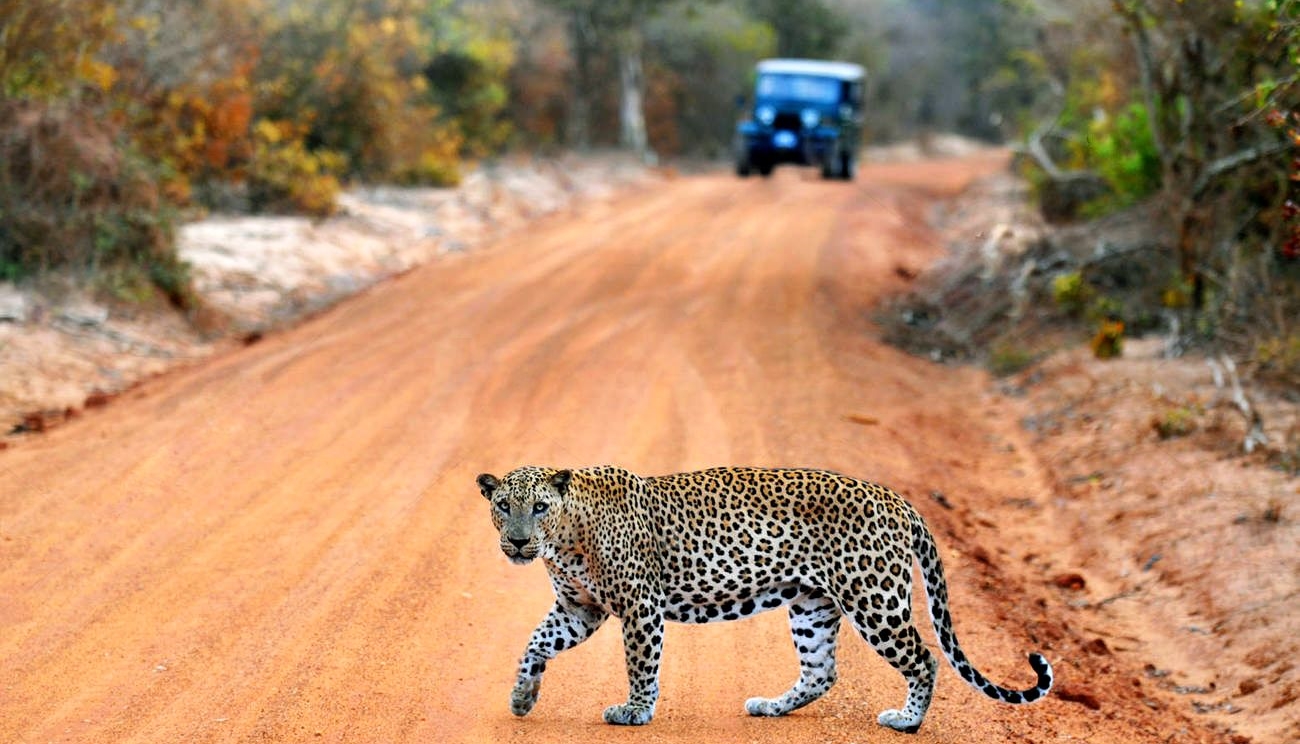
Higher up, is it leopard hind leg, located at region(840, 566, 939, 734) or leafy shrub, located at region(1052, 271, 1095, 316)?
leopard hind leg, located at region(840, 566, 939, 734)

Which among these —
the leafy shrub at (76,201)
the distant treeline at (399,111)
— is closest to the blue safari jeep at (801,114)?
the distant treeline at (399,111)

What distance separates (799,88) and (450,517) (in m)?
26.3

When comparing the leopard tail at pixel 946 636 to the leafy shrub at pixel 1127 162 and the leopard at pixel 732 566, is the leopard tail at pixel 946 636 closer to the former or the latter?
the leopard at pixel 732 566

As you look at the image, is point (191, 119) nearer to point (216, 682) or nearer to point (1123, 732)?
point (216, 682)

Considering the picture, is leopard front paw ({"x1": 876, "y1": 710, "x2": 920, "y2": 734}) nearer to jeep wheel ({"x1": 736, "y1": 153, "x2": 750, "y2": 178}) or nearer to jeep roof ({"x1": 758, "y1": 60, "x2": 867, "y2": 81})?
jeep roof ({"x1": 758, "y1": 60, "x2": 867, "y2": 81})

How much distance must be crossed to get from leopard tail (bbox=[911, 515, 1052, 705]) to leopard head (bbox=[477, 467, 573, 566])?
1.90 meters

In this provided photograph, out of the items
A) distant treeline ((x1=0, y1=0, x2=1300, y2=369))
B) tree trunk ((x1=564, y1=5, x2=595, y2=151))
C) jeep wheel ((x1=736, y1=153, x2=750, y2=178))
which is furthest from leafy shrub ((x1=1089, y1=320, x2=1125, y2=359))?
tree trunk ((x1=564, y1=5, x2=595, y2=151))

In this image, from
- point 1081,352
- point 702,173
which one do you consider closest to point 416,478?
point 1081,352

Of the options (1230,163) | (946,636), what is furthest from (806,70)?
(946,636)

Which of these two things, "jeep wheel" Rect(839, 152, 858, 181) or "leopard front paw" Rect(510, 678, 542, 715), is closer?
"leopard front paw" Rect(510, 678, 542, 715)

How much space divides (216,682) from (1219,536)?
7.67 meters

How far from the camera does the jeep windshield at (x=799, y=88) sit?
35656mm

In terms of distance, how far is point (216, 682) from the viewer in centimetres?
807

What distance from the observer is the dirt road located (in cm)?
792
